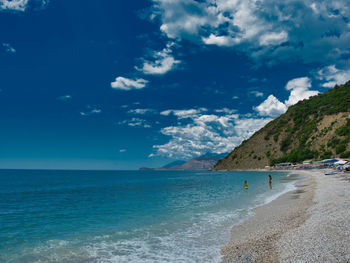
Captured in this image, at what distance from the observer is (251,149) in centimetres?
18150

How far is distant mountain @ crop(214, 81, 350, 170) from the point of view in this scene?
117512mm

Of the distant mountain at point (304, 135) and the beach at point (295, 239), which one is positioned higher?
the distant mountain at point (304, 135)

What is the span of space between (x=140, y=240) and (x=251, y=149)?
177 m

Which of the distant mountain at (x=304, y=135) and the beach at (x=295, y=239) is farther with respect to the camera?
the distant mountain at (x=304, y=135)

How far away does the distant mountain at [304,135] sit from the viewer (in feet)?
386

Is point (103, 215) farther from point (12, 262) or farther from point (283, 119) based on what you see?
point (283, 119)

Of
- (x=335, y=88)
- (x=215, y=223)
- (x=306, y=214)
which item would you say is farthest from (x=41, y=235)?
(x=335, y=88)

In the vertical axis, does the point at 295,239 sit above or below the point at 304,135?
below

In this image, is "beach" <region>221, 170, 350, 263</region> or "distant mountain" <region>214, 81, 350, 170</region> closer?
"beach" <region>221, 170, 350, 263</region>

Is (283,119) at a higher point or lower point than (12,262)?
higher

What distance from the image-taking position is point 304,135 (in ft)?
463

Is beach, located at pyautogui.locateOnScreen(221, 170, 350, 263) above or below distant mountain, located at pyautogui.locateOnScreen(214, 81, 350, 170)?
below

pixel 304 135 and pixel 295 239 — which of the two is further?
pixel 304 135

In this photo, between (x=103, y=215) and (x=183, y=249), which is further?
(x=103, y=215)
